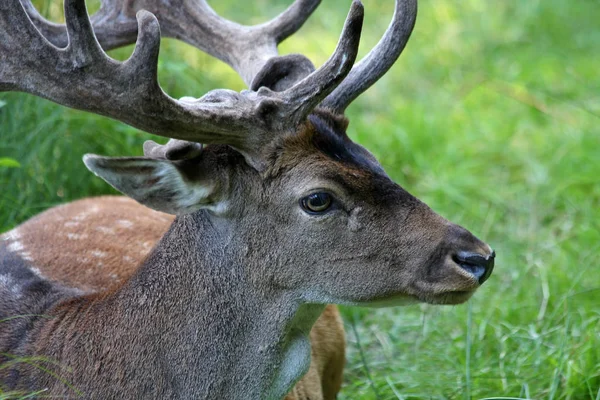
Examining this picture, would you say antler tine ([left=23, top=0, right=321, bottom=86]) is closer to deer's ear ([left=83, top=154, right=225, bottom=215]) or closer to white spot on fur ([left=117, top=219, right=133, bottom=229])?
white spot on fur ([left=117, top=219, right=133, bottom=229])

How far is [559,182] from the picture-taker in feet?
21.6

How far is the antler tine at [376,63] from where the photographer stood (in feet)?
12.0

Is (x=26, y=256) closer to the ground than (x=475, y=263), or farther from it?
closer to the ground

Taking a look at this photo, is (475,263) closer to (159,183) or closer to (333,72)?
(333,72)

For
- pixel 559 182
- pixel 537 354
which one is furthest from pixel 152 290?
pixel 559 182

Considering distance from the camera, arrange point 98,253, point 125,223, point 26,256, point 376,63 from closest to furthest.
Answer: point 376,63, point 26,256, point 98,253, point 125,223

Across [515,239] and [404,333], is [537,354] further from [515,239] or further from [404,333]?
[515,239]

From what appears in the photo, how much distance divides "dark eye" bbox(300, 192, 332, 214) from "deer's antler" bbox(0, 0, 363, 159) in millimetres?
240

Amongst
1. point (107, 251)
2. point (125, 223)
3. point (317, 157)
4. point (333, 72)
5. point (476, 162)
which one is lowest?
point (476, 162)

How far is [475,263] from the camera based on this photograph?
3291 mm

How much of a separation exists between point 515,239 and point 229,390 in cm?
307

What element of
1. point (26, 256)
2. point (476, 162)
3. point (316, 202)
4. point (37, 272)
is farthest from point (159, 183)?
point (476, 162)

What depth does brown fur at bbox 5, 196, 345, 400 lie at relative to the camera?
3992 millimetres

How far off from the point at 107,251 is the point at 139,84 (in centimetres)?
126
